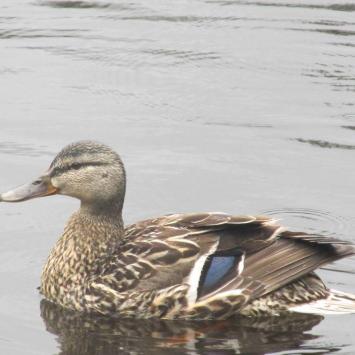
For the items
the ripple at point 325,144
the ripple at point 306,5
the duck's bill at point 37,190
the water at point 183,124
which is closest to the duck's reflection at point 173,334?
the water at point 183,124

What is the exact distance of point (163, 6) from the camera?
18156mm

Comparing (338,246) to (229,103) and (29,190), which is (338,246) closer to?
(29,190)

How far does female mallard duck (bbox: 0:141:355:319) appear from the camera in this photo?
33.9 ft

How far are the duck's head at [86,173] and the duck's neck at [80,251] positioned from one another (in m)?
0.24

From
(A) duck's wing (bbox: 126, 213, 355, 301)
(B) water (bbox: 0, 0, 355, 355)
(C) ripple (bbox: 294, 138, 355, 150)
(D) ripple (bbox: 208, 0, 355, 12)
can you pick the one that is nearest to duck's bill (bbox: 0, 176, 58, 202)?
(B) water (bbox: 0, 0, 355, 355)

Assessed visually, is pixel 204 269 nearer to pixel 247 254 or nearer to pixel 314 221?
pixel 247 254

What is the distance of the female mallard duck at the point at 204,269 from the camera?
1032 cm

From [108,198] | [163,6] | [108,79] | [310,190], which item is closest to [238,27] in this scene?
[163,6]

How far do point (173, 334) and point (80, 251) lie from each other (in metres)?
1.15

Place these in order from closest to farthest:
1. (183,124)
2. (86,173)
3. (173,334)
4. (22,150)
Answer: (173,334) → (86,173) → (22,150) → (183,124)

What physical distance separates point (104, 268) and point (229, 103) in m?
4.57

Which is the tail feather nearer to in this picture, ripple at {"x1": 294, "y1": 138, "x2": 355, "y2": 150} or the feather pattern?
the feather pattern

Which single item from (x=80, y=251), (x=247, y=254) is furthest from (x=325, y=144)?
(x=80, y=251)

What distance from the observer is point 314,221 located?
11.8 meters
